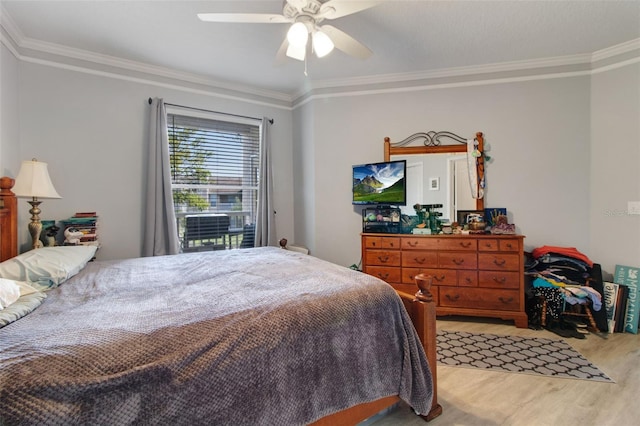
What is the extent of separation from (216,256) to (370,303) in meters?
1.44

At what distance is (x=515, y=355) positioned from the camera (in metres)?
2.26

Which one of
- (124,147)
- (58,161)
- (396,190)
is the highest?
(124,147)

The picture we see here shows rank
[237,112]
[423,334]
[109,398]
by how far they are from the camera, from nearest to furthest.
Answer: [109,398], [423,334], [237,112]

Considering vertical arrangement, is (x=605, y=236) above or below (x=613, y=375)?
above

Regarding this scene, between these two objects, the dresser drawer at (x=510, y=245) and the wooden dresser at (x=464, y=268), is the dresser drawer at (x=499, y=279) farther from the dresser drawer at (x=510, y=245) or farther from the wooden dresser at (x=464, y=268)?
the dresser drawer at (x=510, y=245)

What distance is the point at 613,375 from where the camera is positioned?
6.49ft

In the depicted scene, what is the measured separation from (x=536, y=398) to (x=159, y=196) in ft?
11.6

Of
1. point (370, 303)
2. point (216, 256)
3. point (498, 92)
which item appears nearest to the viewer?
point (370, 303)

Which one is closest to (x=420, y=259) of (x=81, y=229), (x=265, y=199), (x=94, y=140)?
(x=265, y=199)

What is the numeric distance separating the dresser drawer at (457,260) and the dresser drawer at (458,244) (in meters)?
0.05

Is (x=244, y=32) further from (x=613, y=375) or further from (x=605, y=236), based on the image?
(x=605, y=236)

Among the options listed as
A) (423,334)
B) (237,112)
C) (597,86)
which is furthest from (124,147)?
(597,86)

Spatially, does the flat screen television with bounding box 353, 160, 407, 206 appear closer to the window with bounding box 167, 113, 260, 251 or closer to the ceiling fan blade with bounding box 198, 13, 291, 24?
the window with bounding box 167, 113, 260, 251

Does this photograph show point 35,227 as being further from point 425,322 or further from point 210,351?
point 425,322
